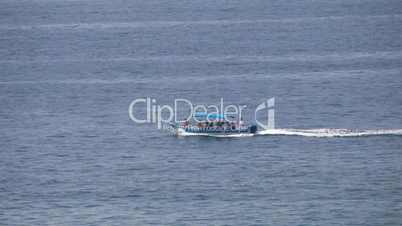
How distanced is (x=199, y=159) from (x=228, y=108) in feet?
72.9

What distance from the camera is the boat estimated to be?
452 feet

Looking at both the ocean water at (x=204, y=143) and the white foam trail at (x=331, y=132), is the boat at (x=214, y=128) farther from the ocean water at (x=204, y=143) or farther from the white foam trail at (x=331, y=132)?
the white foam trail at (x=331, y=132)

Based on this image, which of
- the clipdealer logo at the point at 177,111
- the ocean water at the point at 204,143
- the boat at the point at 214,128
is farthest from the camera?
the clipdealer logo at the point at 177,111

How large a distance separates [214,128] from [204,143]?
329 centimetres

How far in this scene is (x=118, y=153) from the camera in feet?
430

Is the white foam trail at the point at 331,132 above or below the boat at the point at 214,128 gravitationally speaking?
below

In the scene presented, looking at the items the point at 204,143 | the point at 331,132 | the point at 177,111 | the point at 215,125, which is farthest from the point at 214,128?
the point at 331,132

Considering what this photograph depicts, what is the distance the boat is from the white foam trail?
6.97 ft

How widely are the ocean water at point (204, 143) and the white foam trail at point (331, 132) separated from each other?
16cm

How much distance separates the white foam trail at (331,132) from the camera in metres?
134

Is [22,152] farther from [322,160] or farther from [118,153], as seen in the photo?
[322,160]

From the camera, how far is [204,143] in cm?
13588

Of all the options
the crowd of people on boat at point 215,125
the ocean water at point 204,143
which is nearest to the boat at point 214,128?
the crowd of people on boat at point 215,125

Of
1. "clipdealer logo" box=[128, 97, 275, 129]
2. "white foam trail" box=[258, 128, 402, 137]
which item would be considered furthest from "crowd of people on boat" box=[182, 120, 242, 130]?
"white foam trail" box=[258, 128, 402, 137]
